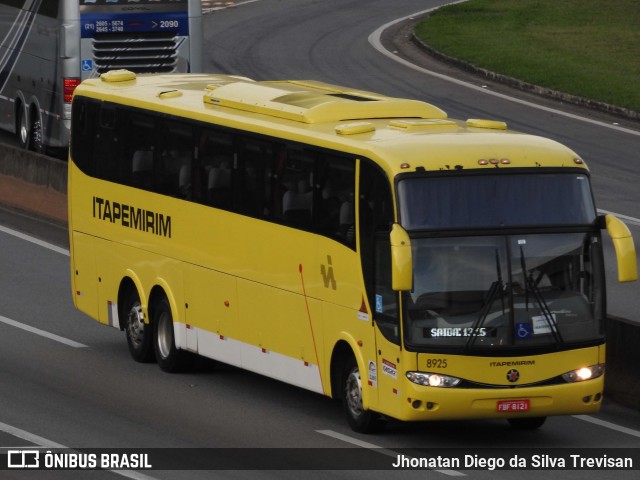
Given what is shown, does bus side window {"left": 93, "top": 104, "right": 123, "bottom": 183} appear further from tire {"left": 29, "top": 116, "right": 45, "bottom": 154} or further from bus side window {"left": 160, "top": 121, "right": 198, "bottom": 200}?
tire {"left": 29, "top": 116, "right": 45, "bottom": 154}

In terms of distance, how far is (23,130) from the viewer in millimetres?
34156

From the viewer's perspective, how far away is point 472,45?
4731cm

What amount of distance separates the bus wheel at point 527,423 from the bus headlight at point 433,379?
5.18 ft

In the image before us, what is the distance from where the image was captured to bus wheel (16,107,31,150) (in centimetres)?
3388

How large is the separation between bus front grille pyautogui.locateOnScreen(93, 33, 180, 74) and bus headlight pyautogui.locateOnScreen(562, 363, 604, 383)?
1692 cm

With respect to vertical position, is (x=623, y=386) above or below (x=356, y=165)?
below

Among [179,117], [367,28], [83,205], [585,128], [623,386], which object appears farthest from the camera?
[367,28]

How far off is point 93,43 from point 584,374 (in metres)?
17.0

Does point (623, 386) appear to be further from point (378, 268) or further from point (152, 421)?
point (152, 421)

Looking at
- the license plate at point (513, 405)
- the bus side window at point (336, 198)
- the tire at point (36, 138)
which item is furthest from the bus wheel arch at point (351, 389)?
the tire at point (36, 138)

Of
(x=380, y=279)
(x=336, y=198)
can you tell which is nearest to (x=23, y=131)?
(x=336, y=198)

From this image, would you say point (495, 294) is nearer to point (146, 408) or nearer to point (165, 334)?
point (146, 408)

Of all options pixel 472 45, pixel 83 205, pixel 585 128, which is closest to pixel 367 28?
pixel 472 45

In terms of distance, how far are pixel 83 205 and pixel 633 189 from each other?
13.1 m
